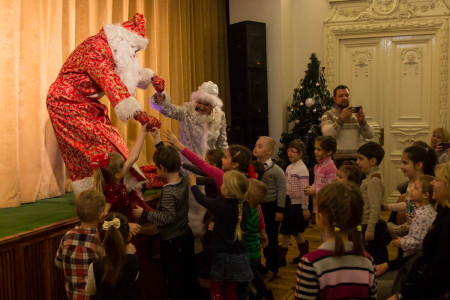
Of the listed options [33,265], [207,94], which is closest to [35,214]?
[33,265]

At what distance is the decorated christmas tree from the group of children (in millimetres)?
2302

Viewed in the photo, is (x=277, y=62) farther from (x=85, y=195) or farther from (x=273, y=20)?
(x=85, y=195)

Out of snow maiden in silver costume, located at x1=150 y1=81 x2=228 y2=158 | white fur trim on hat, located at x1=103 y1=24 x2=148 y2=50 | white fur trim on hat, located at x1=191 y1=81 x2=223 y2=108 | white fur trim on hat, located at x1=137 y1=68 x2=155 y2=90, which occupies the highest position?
white fur trim on hat, located at x1=103 y1=24 x2=148 y2=50

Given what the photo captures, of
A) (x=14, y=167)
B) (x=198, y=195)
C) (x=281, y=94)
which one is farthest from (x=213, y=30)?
(x=198, y=195)

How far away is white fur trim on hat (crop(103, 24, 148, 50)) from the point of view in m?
3.21

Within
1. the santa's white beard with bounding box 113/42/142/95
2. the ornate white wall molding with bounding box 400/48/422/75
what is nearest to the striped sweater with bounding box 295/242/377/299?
the santa's white beard with bounding box 113/42/142/95

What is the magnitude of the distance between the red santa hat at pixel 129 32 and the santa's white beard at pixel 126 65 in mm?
56

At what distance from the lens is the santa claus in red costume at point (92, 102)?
297 centimetres

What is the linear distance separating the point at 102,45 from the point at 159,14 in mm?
2347

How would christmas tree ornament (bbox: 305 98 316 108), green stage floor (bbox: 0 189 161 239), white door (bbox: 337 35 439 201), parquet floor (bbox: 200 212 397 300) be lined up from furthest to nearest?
white door (bbox: 337 35 439 201), christmas tree ornament (bbox: 305 98 316 108), parquet floor (bbox: 200 212 397 300), green stage floor (bbox: 0 189 161 239)

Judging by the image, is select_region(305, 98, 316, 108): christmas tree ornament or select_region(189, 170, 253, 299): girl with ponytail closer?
select_region(189, 170, 253, 299): girl with ponytail

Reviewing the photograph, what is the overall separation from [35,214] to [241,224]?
1.43 meters

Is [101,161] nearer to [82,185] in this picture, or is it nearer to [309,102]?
[82,185]

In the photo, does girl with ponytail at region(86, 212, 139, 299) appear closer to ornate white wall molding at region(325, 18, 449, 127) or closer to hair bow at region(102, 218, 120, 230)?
hair bow at region(102, 218, 120, 230)
